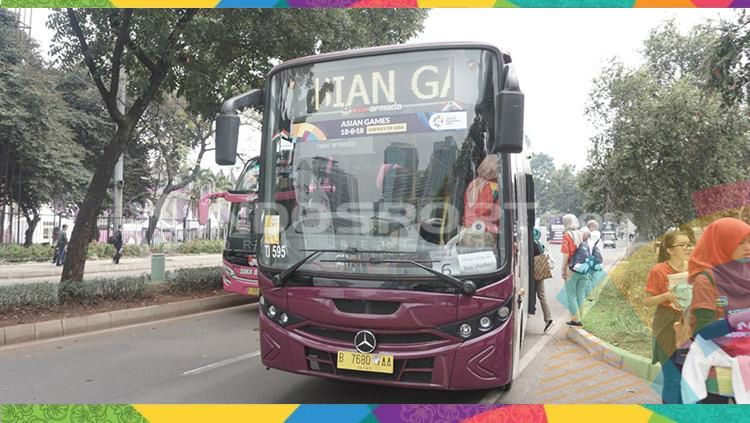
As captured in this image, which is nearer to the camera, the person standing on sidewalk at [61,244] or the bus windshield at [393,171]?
the bus windshield at [393,171]

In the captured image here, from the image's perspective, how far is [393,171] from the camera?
12.6 feet

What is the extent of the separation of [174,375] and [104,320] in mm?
3343

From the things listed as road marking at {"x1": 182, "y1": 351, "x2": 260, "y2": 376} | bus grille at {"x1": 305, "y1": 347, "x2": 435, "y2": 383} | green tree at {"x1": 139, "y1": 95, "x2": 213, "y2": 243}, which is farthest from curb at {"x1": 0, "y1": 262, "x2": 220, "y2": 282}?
bus grille at {"x1": 305, "y1": 347, "x2": 435, "y2": 383}

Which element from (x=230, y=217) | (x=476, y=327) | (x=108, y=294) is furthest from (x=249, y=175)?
(x=476, y=327)

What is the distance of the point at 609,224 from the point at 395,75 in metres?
7.45

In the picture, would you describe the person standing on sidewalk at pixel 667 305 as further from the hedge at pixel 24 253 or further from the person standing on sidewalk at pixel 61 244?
the hedge at pixel 24 253

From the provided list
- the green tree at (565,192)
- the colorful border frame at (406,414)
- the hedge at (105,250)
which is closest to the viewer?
the colorful border frame at (406,414)

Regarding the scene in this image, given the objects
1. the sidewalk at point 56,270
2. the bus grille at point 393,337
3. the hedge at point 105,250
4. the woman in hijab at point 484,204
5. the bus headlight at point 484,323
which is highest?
the woman in hijab at point 484,204

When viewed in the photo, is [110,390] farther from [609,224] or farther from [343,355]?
[609,224]

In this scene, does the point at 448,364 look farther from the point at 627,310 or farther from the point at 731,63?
the point at 731,63

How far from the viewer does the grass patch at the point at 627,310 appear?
6348mm

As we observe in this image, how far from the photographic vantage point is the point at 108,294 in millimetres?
8922

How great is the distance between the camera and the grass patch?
635 centimetres

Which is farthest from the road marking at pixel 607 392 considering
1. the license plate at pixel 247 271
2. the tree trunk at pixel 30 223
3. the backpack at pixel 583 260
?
the tree trunk at pixel 30 223
